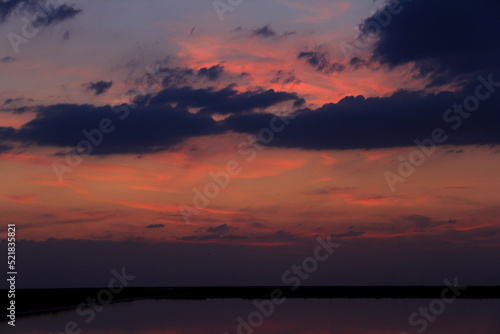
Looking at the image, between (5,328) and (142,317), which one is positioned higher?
(5,328)

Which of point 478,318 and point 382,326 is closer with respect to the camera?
point 382,326

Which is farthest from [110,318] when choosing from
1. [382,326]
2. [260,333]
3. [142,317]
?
[382,326]

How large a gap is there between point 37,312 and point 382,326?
29.3 meters

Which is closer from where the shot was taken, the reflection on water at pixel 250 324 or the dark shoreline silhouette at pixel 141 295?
the reflection on water at pixel 250 324

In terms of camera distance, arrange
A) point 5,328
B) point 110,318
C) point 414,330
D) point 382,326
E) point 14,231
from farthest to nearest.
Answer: point 110,318 < point 382,326 < point 414,330 < point 5,328 < point 14,231

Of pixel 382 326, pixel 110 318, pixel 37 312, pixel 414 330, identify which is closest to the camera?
pixel 414 330

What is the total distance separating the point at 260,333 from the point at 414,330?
10839mm

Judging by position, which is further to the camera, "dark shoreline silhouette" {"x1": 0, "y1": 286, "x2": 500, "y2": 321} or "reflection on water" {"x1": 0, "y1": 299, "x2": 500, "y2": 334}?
"dark shoreline silhouette" {"x1": 0, "y1": 286, "x2": 500, "y2": 321}

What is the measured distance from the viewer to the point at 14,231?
1449 inches

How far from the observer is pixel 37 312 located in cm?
5556

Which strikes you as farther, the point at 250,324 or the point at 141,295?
the point at 141,295

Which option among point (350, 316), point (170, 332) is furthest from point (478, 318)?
point (170, 332)

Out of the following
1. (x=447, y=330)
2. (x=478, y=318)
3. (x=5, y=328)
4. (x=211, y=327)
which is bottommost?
(x=478, y=318)

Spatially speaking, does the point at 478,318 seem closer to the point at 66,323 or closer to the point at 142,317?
the point at 142,317
